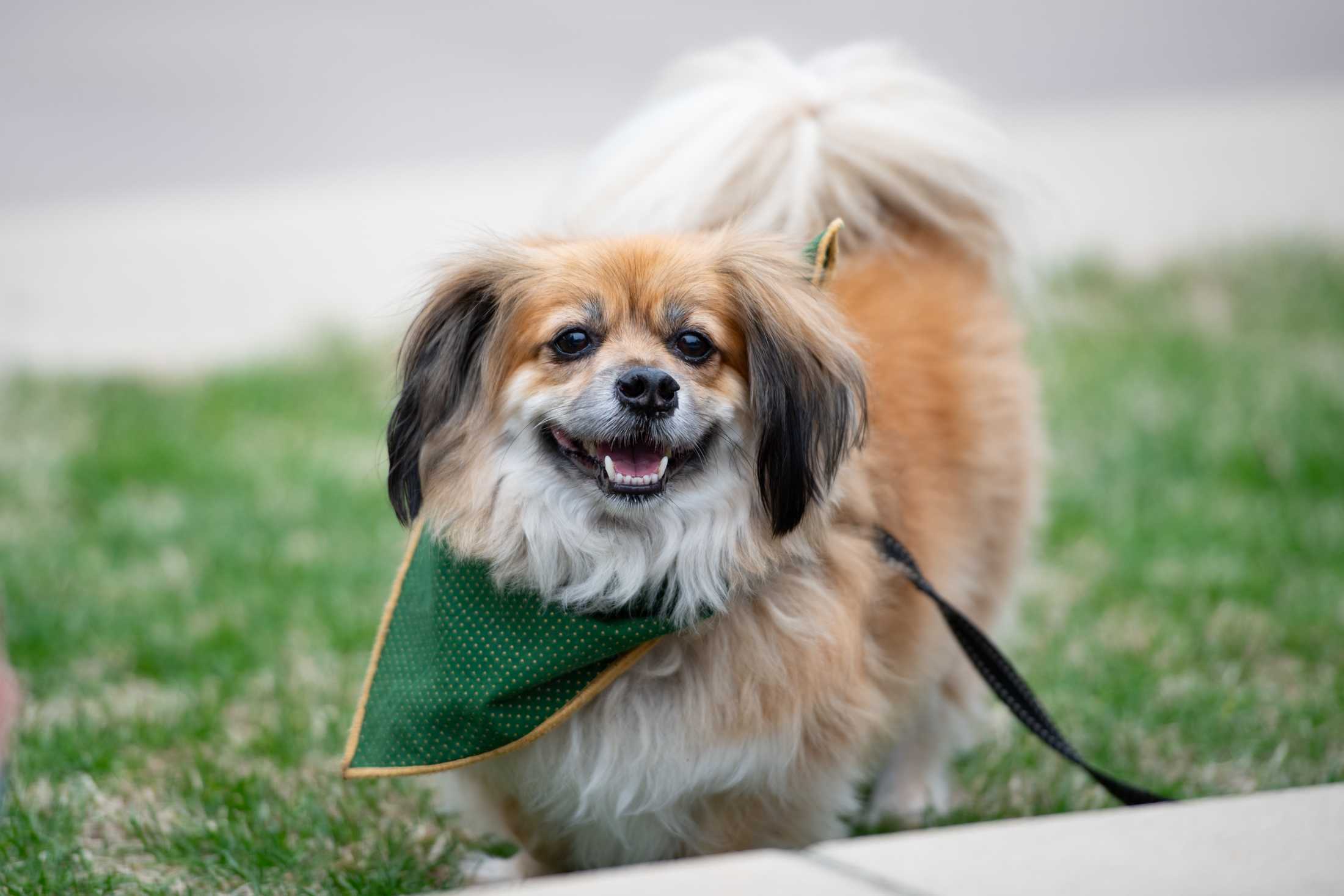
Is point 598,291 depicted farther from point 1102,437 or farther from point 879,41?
point 1102,437

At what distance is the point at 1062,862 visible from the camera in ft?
6.16

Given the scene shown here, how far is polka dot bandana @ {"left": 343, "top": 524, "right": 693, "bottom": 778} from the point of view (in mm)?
2428

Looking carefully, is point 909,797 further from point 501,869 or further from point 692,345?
point 692,345

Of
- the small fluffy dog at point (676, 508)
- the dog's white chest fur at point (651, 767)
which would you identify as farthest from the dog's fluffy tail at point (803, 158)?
the dog's white chest fur at point (651, 767)

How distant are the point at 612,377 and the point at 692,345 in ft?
0.71

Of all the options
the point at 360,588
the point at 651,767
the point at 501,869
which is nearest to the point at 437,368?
the point at 651,767

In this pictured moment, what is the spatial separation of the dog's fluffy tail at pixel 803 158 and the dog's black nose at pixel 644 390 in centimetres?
87

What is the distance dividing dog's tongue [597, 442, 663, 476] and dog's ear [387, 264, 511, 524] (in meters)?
0.32

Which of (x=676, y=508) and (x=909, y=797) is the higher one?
(x=676, y=508)

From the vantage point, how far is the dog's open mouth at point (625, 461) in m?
2.42

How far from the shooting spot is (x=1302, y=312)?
7.08 meters

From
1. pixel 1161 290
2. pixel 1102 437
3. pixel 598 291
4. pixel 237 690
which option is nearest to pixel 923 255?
pixel 598 291

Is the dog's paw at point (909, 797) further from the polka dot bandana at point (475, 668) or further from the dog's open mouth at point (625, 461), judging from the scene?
the dog's open mouth at point (625, 461)

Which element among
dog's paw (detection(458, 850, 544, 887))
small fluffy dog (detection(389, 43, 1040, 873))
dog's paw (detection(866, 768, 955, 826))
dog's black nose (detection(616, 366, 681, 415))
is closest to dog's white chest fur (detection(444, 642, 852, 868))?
small fluffy dog (detection(389, 43, 1040, 873))
